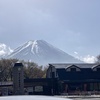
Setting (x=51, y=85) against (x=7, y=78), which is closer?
(x=51, y=85)

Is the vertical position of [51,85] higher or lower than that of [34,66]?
lower

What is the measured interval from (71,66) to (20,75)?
11.8m

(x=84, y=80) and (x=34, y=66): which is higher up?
(x=34, y=66)

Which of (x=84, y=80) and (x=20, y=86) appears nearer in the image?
(x=20, y=86)

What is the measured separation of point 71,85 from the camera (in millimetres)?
57844

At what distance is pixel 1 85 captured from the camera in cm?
5550

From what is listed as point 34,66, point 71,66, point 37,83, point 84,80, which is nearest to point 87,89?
point 84,80

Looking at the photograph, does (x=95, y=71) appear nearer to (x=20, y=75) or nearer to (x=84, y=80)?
(x=84, y=80)

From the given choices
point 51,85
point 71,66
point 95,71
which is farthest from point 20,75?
point 95,71

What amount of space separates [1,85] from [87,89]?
614 inches

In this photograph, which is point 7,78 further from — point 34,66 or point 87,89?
point 87,89

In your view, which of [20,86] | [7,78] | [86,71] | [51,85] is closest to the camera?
[20,86]

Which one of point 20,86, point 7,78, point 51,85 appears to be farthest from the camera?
point 7,78

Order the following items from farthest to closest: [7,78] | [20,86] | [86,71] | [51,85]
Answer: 1. [7,78]
2. [86,71]
3. [51,85]
4. [20,86]
